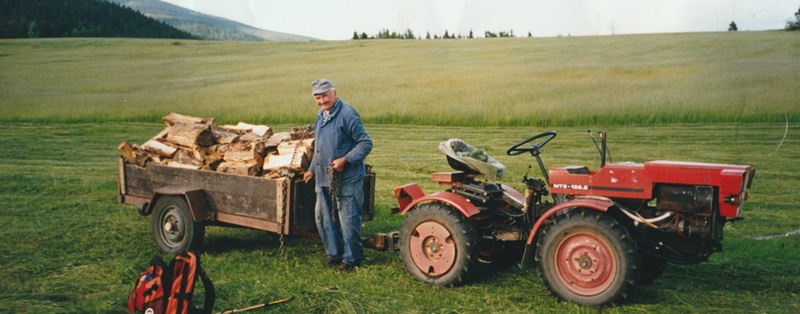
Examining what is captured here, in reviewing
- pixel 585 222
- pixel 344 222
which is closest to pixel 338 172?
pixel 344 222

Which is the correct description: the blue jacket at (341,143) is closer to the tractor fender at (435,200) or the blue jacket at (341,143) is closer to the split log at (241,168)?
the tractor fender at (435,200)

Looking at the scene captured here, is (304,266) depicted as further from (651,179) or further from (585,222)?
(651,179)

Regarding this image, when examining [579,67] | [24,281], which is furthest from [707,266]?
[579,67]

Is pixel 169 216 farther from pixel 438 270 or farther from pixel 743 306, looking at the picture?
pixel 743 306

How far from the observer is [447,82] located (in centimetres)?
2375

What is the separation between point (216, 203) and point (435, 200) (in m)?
1.91

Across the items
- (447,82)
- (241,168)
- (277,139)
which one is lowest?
(241,168)

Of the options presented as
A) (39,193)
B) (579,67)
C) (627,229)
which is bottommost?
(39,193)

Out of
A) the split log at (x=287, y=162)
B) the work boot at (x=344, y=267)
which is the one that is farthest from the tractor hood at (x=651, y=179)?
the split log at (x=287, y=162)

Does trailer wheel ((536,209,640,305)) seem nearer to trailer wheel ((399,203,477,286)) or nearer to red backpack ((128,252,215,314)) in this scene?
trailer wheel ((399,203,477,286))

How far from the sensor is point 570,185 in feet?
16.2

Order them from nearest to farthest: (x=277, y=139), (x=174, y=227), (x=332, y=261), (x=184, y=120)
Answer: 1. (x=332, y=261)
2. (x=174, y=227)
3. (x=277, y=139)
4. (x=184, y=120)

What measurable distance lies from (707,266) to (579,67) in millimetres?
19332

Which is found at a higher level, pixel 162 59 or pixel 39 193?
pixel 162 59
